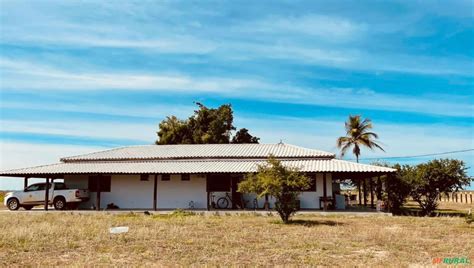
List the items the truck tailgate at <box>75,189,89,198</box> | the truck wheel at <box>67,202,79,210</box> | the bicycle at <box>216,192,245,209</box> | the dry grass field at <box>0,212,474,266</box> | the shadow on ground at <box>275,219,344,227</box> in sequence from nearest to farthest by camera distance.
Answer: the dry grass field at <box>0,212,474,266</box>, the shadow on ground at <box>275,219,344,227</box>, the bicycle at <box>216,192,245,209</box>, the truck tailgate at <box>75,189,89,198</box>, the truck wheel at <box>67,202,79,210</box>

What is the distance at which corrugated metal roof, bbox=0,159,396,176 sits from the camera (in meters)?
23.9

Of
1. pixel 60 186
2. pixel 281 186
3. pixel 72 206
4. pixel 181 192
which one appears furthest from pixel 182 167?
pixel 281 186

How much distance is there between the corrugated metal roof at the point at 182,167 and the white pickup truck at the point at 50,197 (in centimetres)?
109

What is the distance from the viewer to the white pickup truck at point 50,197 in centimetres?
2566


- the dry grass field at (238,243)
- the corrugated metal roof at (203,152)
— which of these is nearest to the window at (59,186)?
the corrugated metal roof at (203,152)

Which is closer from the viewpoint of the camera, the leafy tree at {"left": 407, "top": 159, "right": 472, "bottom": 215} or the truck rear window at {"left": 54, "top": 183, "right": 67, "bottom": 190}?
the leafy tree at {"left": 407, "top": 159, "right": 472, "bottom": 215}

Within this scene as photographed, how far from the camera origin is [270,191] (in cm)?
1791

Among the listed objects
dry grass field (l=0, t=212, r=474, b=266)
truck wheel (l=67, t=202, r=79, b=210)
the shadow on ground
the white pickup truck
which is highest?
the white pickup truck

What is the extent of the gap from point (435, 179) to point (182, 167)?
13180 mm

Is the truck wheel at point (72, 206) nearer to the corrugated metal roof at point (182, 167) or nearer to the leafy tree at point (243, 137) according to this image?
the corrugated metal roof at point (182, 167)

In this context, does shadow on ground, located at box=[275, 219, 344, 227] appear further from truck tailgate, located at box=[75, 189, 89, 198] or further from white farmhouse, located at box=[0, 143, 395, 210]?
truck tailgate, located at box=[75, 189, 89, 198]

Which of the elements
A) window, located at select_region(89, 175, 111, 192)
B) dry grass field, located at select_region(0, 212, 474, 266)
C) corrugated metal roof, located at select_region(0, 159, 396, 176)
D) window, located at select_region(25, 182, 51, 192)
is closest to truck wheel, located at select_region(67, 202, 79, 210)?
window, located at select_region(89, 175, 111, 192)

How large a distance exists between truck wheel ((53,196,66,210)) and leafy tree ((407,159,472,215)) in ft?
61.5

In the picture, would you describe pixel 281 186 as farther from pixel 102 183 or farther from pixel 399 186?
pixel 102 183
